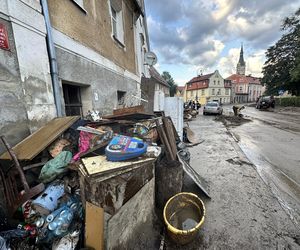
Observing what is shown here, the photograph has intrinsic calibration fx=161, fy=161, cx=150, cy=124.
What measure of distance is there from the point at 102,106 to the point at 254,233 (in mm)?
4292

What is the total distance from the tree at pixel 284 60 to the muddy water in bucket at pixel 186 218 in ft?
106

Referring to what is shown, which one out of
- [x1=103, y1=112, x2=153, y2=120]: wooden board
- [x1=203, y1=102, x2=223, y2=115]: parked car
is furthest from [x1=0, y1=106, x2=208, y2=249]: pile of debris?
[x1=203, y1=102, x2=223, y2=115]: parked car

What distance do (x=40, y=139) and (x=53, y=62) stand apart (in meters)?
1.40

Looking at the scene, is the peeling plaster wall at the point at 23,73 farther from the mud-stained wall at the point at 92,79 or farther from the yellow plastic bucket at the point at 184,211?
the yellow plastic bucket at the point at 184,211

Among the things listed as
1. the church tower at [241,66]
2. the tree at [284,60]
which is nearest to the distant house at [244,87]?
the church tower at [241,66]

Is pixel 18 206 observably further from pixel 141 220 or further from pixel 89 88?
pixel 89 88

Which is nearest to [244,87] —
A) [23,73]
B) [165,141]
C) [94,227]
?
[165,141]

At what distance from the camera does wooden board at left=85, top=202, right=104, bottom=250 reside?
59.3 inches

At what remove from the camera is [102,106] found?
15.6 ft

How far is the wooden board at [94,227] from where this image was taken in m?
1.51

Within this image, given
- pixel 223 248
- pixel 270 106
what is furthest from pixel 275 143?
pixel 270 106

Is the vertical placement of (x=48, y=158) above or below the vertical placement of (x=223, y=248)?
above

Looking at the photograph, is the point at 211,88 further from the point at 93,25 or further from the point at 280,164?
the point at 93,25

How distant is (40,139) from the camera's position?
7.70 feet
